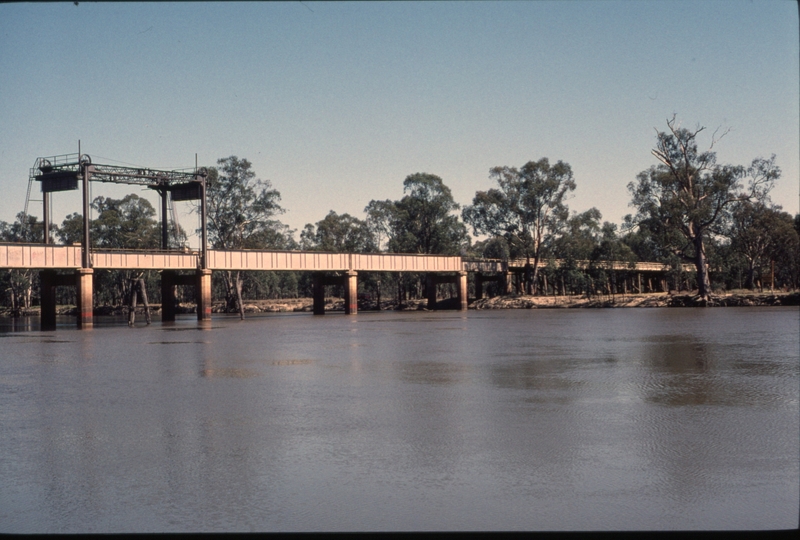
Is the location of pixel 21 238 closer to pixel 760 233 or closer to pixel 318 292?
pixel 318 292

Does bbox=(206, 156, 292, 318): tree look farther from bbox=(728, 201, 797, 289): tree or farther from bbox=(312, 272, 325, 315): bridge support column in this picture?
bbox=(728, 201, 797, 289): tree

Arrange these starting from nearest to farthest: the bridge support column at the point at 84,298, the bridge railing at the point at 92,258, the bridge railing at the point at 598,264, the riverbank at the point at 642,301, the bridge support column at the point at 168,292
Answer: the bridge railing at the point at 92,258, the bridge support column at the point at 84,298, the bridge support column at the point at 168,292, the riverbank at the point at 642,301, the bridge railing at the point at 598,264

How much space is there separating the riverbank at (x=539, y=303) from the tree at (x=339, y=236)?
994 cm

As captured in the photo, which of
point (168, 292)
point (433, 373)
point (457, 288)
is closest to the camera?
point (433, 373)

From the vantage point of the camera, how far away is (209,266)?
8125cm

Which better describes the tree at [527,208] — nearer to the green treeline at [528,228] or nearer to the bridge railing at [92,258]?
the green treeline at [528,228]

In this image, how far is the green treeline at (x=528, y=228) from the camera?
3565 inches

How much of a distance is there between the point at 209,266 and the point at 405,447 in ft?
234

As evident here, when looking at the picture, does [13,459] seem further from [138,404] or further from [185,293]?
[185,293]

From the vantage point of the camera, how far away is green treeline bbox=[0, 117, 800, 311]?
9056 centimetres

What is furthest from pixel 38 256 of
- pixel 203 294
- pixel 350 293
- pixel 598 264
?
pixel 598 264

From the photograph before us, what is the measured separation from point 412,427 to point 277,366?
13.2 m

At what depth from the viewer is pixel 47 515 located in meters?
9.58

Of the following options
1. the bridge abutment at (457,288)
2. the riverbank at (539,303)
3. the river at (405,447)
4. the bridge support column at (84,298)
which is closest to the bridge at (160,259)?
the bridge support column at (84,298)
